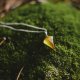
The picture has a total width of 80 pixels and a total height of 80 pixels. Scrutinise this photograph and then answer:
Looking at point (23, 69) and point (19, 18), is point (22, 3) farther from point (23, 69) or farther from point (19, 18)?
point (23, 69)

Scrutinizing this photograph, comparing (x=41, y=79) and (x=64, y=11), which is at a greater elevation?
(x=64, y=11)

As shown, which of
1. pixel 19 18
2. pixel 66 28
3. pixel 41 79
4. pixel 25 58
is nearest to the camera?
pixel 41 79

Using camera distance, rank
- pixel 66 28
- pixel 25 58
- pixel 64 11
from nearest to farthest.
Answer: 1. pixel 25 58
2. pixel 66 28
3. pixel 64 11

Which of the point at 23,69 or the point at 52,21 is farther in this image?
the point at 52,21

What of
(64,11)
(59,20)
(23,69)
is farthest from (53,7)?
(23,69)

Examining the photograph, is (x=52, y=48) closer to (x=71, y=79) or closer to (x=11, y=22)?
(x=71, y=79)

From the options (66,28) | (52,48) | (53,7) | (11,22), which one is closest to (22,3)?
(53,7)
